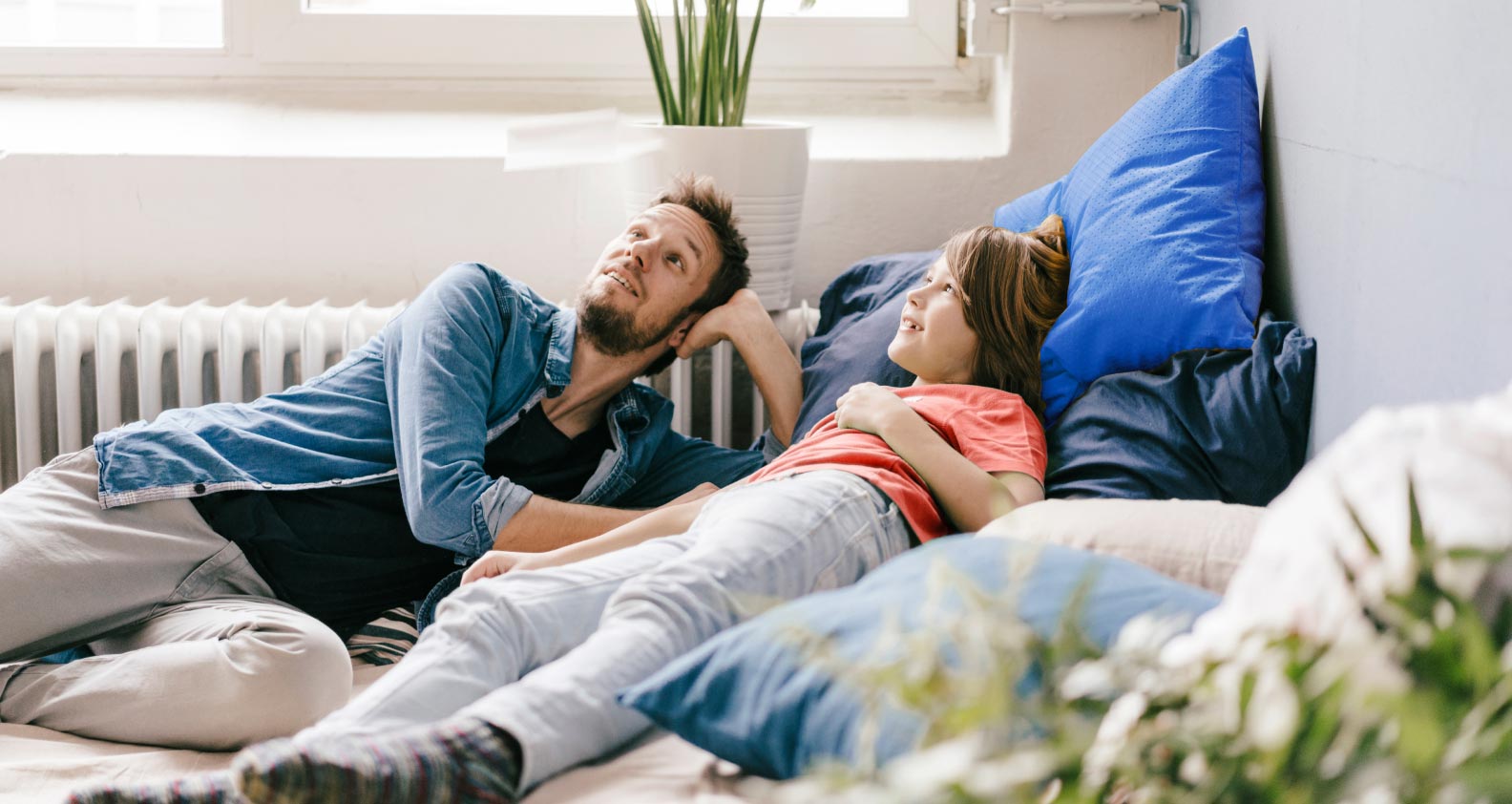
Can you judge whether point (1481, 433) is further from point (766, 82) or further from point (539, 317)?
point (766, 82)

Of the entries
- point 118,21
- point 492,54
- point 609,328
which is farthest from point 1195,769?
Result: point 118,21

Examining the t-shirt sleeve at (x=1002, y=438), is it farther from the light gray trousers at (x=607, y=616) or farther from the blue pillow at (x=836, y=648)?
the blue pillow at (x=836, y=648)

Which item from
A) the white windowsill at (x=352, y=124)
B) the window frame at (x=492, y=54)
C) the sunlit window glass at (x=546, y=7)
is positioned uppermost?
the sunlit window glass at (x=546, y=7)

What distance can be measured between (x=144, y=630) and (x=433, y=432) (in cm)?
44

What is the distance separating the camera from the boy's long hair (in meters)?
1.67

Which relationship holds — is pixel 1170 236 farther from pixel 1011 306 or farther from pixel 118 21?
pixel 118 21

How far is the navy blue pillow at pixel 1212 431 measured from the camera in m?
1.41

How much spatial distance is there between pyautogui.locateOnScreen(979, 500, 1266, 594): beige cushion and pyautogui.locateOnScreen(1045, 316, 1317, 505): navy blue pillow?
244 millimetres

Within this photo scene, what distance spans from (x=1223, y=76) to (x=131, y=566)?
155 cm

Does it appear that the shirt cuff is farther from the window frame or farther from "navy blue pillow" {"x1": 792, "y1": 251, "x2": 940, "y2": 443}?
the window frame

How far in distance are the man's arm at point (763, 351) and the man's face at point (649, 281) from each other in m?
0.04

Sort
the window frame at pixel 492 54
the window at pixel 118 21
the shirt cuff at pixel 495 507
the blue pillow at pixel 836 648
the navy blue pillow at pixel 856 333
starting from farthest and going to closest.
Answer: the window at pixel 118 21
the window frame at pixel 492 54
the navy blue pillow at pixel 856 333
the shirt cuff at pixel 495 507
the blue pillow at pixel 836 648

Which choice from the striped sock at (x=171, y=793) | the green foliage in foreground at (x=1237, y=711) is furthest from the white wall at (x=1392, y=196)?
the striped sock at (x=171, y=793)

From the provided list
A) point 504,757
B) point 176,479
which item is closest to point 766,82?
A: point 176,479
